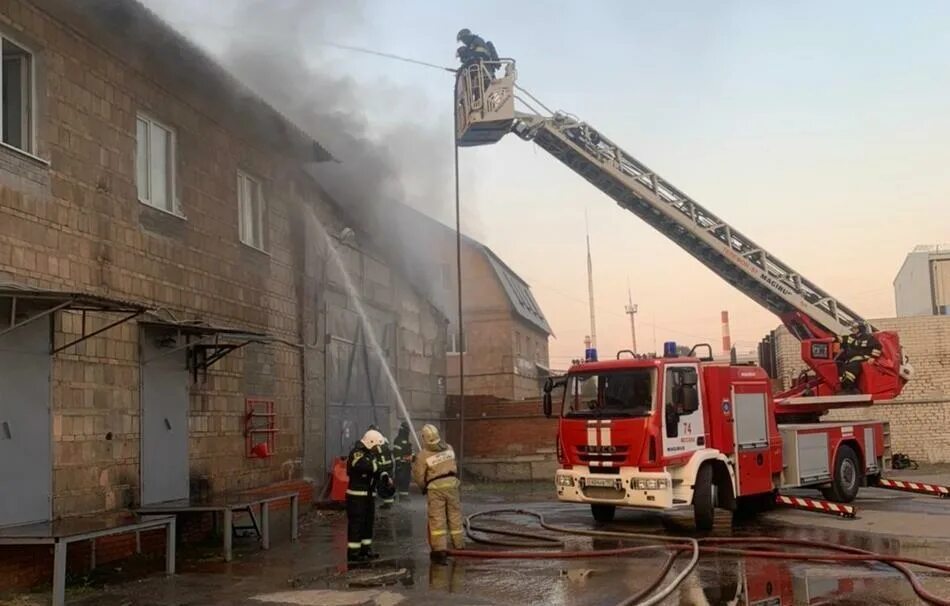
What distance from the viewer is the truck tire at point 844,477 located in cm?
1315

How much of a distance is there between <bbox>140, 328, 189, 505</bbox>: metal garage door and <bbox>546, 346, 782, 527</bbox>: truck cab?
474cm

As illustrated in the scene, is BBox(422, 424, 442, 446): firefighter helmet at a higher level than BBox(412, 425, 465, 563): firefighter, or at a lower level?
higher

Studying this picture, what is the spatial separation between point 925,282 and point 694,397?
26.5m

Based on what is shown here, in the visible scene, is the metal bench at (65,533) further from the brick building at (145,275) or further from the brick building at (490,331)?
the brick building at (490,331)

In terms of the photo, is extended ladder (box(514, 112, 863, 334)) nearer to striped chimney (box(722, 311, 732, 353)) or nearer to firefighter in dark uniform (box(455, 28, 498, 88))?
firefighter in dark uniform (box(455, 28, 498, 88))

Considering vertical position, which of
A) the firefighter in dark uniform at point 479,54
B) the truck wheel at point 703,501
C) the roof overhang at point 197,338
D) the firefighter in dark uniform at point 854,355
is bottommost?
the truck wheel at point 703,501

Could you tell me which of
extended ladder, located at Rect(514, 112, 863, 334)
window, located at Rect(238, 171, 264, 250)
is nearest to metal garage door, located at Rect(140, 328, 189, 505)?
window, located at Rect(238, 171, 264, 250)

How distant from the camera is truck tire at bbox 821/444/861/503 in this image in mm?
13148

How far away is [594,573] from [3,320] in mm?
5896

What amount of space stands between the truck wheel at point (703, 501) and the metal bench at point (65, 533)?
6.08 m

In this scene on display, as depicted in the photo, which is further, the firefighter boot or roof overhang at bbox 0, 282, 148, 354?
the firefighter boot

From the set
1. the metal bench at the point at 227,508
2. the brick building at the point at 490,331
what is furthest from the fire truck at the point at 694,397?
the brick building at the point at 490,331

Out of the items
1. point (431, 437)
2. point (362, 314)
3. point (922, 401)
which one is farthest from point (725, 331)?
point (431, 437)

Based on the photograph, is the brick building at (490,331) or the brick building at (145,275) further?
the brick building at (490,331)
